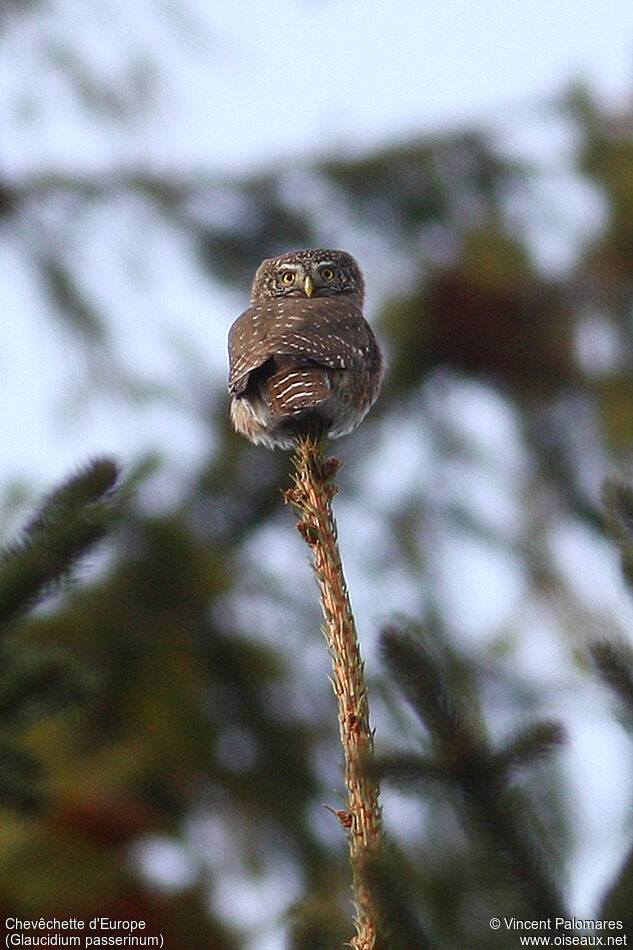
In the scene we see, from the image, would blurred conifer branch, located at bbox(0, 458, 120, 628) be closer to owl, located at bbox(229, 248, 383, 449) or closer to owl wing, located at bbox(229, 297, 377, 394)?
owl, located at bbox(229, 248, 383, 449)

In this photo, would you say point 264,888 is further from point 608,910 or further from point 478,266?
point 608,910

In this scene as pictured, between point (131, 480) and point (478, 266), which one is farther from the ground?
point (478, 266)

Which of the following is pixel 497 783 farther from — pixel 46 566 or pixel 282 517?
pixel 282 517

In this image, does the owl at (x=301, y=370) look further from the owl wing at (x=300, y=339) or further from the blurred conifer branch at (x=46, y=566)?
the blurred conifer branch at (x=46, y=566)

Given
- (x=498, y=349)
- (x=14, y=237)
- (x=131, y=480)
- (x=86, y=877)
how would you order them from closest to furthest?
(x=131, y=480) → (x=86, y=877) → (x=14, y=237) → (x=498, y=349)

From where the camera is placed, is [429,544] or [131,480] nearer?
[131,480]

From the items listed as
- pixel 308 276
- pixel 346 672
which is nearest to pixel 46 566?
pixel 346 672

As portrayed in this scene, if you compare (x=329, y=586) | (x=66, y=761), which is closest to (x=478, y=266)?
(x=66, y=761)

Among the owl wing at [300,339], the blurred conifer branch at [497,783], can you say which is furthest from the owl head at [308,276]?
the blurred conifer branch at [497,783]
